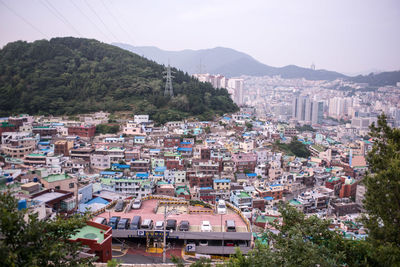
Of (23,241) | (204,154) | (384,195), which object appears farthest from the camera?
(204,154)

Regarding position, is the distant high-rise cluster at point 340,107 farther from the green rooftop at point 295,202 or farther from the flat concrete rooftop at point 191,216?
the flat concrete rooftop at point 191,216

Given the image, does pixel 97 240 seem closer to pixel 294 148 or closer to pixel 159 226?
pixel 159 226

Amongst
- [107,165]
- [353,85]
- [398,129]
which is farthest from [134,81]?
[353,85]

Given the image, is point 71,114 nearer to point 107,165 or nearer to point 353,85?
point 107,165

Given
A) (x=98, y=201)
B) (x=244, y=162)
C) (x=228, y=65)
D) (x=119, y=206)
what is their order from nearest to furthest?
1. (x=119, y=206)
2. (x=98, y=201)
3. (x=244, y=162)
4. (x=228, y=65)

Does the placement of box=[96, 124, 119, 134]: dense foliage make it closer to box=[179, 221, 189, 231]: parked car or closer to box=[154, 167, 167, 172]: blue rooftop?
box=[154, 167, 167, 172]: blue rooftop

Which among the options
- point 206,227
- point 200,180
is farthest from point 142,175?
point 206,227

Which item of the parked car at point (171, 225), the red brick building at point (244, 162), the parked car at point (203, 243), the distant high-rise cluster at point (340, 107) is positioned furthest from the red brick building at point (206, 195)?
the distant high-rise cluster at point (340, 107)
